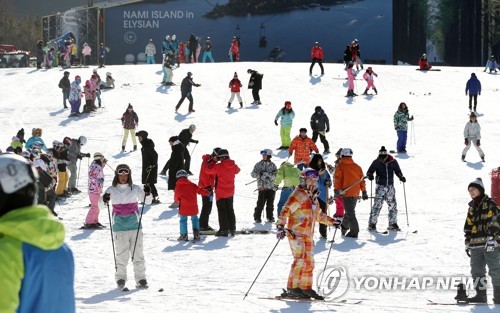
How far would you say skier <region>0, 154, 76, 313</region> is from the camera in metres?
2.94

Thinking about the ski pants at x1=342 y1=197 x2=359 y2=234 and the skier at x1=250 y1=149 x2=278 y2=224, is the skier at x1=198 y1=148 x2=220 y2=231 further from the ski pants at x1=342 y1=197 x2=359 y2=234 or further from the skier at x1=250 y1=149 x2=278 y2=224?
the ski pants at x1=342 y1=197 x2=359 y2=234

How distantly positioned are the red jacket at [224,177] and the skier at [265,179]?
946mm

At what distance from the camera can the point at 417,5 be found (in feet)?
170

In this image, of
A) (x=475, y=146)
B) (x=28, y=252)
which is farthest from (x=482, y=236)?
(x=475, y=146)

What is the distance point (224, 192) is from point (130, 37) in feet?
135

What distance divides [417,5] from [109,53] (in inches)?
632

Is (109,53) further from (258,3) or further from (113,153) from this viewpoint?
(113,153)

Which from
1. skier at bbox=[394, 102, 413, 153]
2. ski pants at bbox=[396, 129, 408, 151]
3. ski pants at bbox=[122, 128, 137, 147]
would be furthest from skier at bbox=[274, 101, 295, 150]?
ski pants at bbox=[122, 128, 137, 147]

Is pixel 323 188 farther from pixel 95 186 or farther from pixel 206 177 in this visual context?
pixel 95 186

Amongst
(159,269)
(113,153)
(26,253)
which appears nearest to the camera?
(26,253)

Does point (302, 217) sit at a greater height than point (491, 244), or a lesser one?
greater

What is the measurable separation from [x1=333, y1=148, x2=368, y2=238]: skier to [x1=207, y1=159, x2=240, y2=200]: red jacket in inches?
56.9

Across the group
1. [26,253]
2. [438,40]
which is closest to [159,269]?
[26,253]

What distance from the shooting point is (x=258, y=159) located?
2264 centimetres
